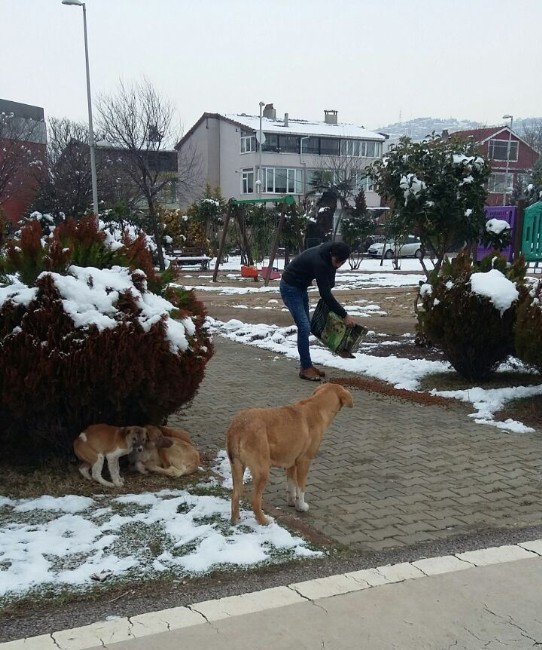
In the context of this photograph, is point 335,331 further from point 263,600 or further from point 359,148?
point 359,148

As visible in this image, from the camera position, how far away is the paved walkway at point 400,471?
4234mm

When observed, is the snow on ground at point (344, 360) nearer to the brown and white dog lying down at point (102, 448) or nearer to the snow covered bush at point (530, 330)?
the snow covered bush at point (530, 330)

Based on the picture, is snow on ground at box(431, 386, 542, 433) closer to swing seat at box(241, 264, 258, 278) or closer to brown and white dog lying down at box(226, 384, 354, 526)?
brown and white dog lying down at box(226, 384, 354, 526)

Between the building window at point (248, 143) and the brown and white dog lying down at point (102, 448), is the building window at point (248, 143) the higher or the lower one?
the higher one

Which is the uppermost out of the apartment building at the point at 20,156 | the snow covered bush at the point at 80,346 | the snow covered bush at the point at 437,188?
the apartment building at the point at 20,156

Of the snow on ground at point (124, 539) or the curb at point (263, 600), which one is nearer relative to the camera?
the curb at point (263, 600)

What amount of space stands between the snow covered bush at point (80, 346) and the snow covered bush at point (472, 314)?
3.52 metres

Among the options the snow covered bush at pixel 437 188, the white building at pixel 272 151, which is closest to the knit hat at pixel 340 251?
the snow covered bush at pixel 437 188

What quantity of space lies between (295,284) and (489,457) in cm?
353

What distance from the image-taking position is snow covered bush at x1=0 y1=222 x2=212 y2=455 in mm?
4520

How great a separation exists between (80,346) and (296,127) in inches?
2201

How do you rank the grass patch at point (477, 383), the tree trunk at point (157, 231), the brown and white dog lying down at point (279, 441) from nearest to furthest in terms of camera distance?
the brown and white dog lying down at point (279, 441) → the grass patch at point (477, 383) → the tree trunk at point (157, 231)

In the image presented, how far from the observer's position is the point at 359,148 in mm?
58969

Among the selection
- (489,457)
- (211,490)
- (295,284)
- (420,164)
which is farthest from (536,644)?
(420,164)
